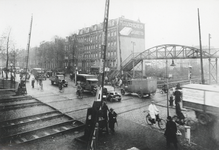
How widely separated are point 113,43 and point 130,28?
19.8 ft

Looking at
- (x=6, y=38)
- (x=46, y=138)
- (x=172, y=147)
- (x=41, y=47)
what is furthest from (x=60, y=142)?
(x=41, y=47)

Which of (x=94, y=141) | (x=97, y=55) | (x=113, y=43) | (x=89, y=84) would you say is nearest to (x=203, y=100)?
(x=94, y=141)

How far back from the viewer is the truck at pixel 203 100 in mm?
10008

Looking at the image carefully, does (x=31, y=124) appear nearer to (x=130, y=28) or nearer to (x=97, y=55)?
A: (x=130, y=28)

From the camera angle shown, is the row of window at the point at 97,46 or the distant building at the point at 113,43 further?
the row of window at the point at 97,46

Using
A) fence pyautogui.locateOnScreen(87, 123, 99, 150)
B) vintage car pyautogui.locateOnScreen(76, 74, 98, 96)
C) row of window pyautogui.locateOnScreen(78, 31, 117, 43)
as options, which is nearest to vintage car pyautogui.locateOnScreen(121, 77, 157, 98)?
vintage car pyautogui.locateOnScreen(76, 74, 98, 96)

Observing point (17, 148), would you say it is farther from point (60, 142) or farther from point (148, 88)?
point (148, 88)

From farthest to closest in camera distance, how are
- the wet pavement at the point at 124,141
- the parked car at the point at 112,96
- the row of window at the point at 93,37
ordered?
the row of window at the point at 93,37 → the parked car at the point at 112,96 → the wet pavement at the point at 124,141

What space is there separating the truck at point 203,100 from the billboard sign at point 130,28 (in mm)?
32370

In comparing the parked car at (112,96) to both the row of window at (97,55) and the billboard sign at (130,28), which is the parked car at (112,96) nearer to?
the billboard sign at (130,28)

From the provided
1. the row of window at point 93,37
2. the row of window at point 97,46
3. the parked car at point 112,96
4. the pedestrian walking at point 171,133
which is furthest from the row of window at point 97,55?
the pedestrian walking at point 171,133

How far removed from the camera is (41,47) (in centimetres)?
5466

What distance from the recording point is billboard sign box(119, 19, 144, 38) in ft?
137

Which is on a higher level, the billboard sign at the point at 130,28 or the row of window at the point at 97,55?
the billboard sign at the point at 130,28
